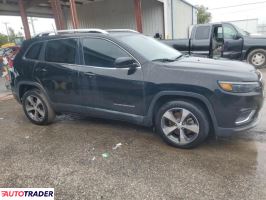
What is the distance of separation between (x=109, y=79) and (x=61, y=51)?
3.90ft

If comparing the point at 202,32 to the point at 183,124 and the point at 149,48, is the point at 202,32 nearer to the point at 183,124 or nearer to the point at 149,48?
the point at 149,48

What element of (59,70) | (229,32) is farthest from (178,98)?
(229,32)

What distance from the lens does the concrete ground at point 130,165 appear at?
2.75 m

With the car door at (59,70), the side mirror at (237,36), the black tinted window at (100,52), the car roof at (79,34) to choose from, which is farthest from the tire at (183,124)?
the side mirror at (237,36)

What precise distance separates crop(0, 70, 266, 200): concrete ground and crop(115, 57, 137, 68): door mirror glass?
1225mm

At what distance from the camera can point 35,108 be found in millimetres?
4973

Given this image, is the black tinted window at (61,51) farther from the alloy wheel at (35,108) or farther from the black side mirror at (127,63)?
the black side mirror at (127,63)

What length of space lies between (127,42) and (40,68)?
1807 mm

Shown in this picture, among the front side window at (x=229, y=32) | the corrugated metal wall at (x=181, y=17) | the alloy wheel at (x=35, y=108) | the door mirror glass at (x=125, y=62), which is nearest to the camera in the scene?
the door mirror glass at (x=125, y=62)

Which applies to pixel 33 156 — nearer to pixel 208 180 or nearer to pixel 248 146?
pixel 208 180

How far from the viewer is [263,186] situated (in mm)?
2697

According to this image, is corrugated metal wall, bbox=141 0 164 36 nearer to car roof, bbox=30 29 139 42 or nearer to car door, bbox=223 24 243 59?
car door, bbox=223 24 243 59

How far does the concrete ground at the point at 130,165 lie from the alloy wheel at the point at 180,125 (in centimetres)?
19

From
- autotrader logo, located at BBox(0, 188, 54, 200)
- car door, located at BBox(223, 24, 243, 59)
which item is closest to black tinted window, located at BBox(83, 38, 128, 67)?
autotrader logo, located at BBox(0, 188, 54, 200)
